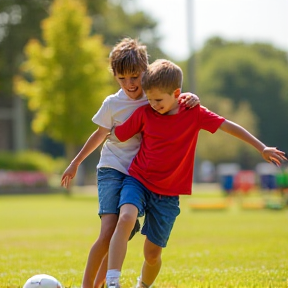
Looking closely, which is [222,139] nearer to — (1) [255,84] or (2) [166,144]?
(1) [255,84]

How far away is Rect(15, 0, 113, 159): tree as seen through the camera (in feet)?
112

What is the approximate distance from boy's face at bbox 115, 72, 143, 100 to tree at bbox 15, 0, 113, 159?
2832 cm

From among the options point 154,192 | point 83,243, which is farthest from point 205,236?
point 154,192

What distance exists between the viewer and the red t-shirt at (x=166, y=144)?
5.57 metres

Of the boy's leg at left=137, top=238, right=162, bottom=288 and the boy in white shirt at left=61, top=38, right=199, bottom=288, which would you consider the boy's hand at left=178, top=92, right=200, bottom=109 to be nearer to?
the boy in white shirt at left=61, top=38, right=199, bottom=288

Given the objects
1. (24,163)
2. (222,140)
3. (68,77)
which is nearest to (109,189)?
(68,77)

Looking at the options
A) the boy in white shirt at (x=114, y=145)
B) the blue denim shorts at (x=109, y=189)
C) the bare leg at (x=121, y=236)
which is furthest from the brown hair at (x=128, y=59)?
the bare leg at (x=121, y=236)

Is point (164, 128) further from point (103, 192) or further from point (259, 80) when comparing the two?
point (259, 80)

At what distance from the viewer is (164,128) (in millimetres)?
5570

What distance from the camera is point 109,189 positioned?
18.5 ft

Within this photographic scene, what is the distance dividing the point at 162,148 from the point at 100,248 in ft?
2.78

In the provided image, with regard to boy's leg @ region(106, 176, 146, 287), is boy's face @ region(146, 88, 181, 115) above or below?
above

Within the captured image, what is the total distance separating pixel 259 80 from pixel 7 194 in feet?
171

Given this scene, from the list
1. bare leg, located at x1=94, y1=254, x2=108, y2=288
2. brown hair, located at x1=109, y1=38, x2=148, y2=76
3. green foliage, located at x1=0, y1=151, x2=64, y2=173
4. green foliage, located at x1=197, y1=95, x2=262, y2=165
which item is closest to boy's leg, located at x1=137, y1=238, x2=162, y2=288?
bare leg, located at x1=94, y1=254, x2=108, y2=288
